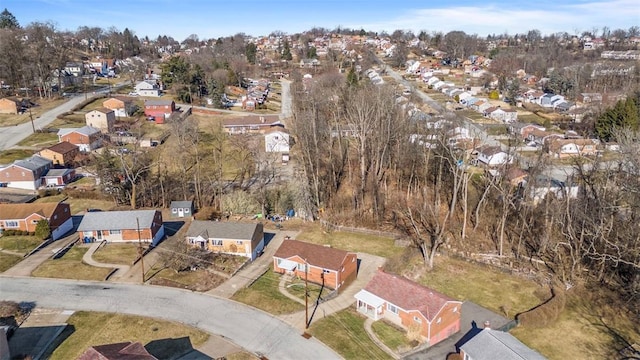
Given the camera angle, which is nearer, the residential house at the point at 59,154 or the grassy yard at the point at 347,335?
the grassy yard at the point at 347,335

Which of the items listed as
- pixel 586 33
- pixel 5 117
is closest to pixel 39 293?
pixel 5 117

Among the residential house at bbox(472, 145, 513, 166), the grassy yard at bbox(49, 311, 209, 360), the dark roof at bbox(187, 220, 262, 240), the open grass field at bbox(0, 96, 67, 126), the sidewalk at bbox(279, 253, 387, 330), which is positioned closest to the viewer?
the grassy yard at bbox(49, 311, 209, 360)

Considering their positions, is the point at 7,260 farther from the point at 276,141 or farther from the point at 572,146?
the point at 572,146

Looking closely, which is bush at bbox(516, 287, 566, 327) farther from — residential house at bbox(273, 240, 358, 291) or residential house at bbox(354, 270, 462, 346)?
residential house at bbox(273, 240, 358, 291)

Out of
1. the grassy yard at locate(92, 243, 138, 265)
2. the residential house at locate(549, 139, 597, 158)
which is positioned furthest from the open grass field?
the residential house at locate(549, 139, 597, 158)

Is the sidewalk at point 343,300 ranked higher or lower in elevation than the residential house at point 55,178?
lower

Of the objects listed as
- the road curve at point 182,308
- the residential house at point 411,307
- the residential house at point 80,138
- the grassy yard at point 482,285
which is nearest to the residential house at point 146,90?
the residential house at point 80,138

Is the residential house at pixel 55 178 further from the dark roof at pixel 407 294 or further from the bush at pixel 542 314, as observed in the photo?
the bush at pixel 542 314

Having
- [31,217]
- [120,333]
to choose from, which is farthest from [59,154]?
[120,333]
